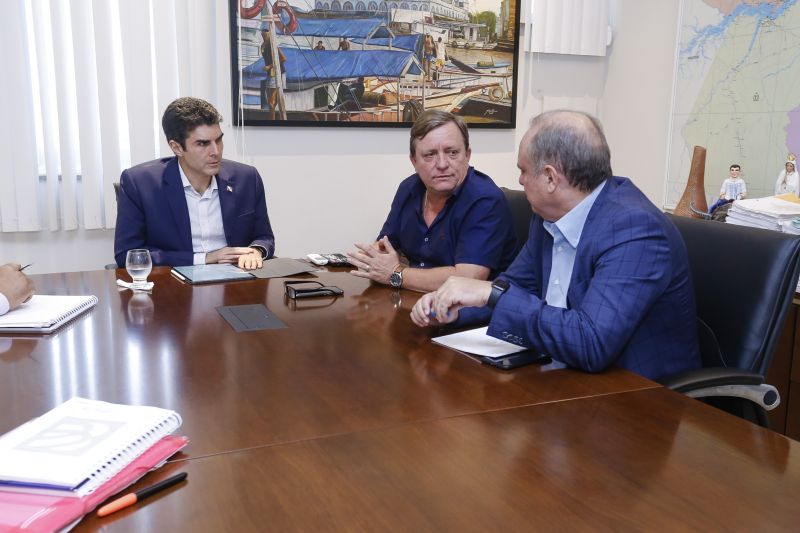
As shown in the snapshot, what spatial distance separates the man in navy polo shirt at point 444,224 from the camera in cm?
227

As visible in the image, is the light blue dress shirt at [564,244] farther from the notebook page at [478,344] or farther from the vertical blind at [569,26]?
the vertical blind at [569,26]

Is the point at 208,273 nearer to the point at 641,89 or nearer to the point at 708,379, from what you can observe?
the point at 708,379

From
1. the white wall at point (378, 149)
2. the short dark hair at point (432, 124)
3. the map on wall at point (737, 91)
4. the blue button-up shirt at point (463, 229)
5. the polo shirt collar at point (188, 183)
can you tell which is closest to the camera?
the blue button-up shirt at point (463, 229)

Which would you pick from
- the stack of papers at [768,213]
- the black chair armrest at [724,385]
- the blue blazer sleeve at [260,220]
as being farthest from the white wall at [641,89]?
the black chair armrest at [724,385]

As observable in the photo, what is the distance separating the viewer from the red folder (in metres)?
0.82

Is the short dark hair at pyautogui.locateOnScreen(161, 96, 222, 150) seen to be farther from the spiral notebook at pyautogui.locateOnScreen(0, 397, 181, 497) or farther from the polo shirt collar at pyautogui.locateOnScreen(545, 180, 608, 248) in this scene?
the spiral notebook at pyautogui.locateOnScreen(0, 397, 181, 497)

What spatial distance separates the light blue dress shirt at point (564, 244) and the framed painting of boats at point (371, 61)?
2225mm

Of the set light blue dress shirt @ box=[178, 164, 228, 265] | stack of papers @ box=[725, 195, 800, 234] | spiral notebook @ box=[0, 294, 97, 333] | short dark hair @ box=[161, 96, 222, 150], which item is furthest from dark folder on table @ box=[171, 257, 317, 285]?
stack of papers @ box=[725, 195, 800, 234]

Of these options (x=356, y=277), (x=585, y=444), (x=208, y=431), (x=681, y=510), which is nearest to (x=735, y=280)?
(x=585, y=444)

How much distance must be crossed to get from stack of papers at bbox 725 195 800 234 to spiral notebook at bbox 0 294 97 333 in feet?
7.58

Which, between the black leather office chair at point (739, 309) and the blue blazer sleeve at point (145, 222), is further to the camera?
the blue blazer sleeve at point (145, 222)

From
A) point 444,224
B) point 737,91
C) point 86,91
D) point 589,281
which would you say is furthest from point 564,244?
point 86,91

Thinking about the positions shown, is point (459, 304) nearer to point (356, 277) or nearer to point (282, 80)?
point (356, 277)

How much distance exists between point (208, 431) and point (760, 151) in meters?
3.12
